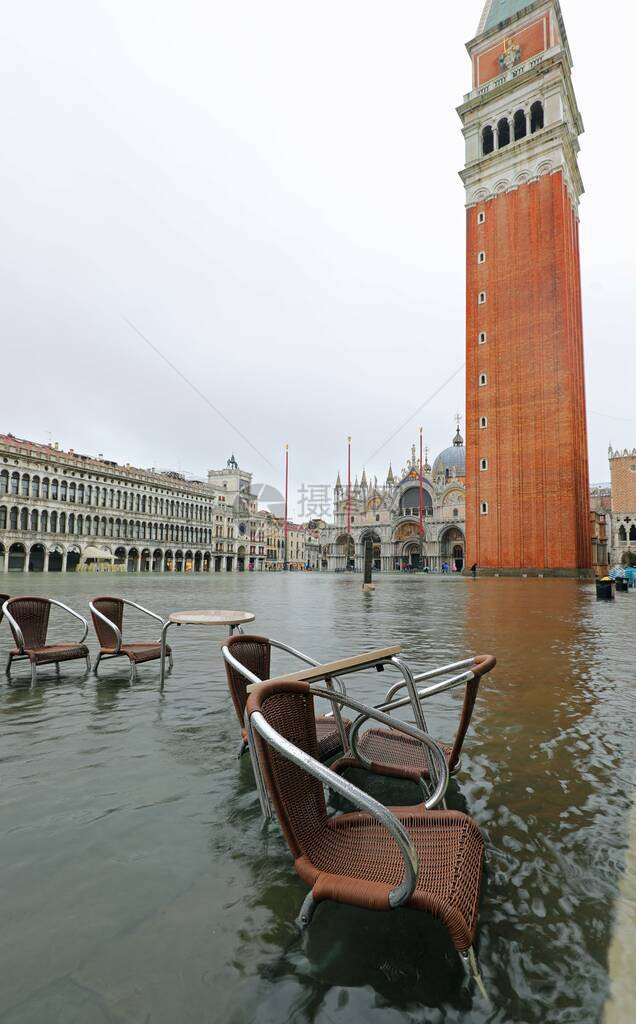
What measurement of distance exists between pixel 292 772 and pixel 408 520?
7347 centimetres

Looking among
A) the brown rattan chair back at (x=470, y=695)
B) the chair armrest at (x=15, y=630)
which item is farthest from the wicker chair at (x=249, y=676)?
the chair armrest at (x=15, y=630)

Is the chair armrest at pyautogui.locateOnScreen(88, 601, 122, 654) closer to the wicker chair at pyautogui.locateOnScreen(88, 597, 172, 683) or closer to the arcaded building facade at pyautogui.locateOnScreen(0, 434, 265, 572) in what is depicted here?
the wicker chair at pyautogui.locateOnScreen(88, 597, 172, 683)

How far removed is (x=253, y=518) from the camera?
10081 cm

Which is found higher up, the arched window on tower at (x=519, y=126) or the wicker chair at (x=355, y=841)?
the arched window on tower at (x=519, y=126)

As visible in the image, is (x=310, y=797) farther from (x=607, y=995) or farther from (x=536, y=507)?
(x=536, y=507)

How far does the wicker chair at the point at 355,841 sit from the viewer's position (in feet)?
5.90

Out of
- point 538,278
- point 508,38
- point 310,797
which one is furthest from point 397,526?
point 310,797

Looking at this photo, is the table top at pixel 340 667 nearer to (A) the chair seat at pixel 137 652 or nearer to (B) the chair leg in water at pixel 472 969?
(B) the chair leg in water at pixel 472 969

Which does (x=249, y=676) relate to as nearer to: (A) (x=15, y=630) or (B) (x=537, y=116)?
(A) (x=15, y=630)

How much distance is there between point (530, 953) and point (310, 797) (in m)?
0.97

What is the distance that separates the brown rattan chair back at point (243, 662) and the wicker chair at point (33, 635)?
3.24 metres

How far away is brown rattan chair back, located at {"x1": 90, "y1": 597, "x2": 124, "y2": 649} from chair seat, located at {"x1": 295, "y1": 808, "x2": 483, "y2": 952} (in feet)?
15.1

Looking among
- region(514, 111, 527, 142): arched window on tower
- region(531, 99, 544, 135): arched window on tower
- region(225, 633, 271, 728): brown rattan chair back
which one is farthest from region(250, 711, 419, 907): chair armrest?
region(514, 111, 527, 142): arched window on tower

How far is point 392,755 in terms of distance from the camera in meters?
3.52
